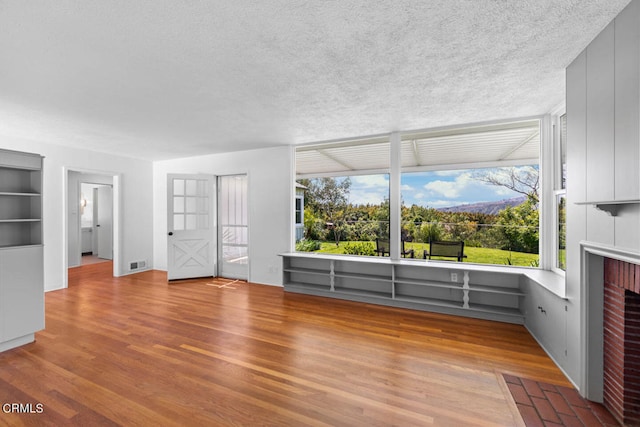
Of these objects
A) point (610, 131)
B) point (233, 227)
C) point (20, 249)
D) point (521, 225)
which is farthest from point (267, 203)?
point (610, 131)

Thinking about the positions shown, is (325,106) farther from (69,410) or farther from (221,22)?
(69,410)

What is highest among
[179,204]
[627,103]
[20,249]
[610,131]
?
[627,103]

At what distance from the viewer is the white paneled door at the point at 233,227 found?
18.6 ft

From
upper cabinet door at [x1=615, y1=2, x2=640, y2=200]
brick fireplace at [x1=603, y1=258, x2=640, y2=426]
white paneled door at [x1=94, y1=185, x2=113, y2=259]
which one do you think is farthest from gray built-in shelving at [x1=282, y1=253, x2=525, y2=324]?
white paneled door at [x1=94, y1=185, x2=113, y2=259]

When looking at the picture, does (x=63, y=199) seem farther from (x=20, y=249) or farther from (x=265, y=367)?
(x=265, y=367)

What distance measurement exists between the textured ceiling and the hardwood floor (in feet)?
8.41

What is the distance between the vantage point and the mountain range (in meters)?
4.71

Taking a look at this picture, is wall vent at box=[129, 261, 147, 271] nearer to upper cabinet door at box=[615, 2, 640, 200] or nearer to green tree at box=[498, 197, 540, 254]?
green tree at box=[498, 197, 540, 254]

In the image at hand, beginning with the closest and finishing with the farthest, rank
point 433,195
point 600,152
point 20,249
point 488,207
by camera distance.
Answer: point 600,152 → point 20,249 → point 488,207 → point 433,195

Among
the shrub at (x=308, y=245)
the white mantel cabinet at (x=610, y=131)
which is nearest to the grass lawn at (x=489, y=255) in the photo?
the shrub at (x=308, y=245)

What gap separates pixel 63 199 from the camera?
4.86 meters

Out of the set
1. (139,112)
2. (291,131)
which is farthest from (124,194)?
(291,131)

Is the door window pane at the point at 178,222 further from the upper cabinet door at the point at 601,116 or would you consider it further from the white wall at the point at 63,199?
the upper cabinet door at the point at 601,116

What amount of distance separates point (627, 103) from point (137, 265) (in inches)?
301
